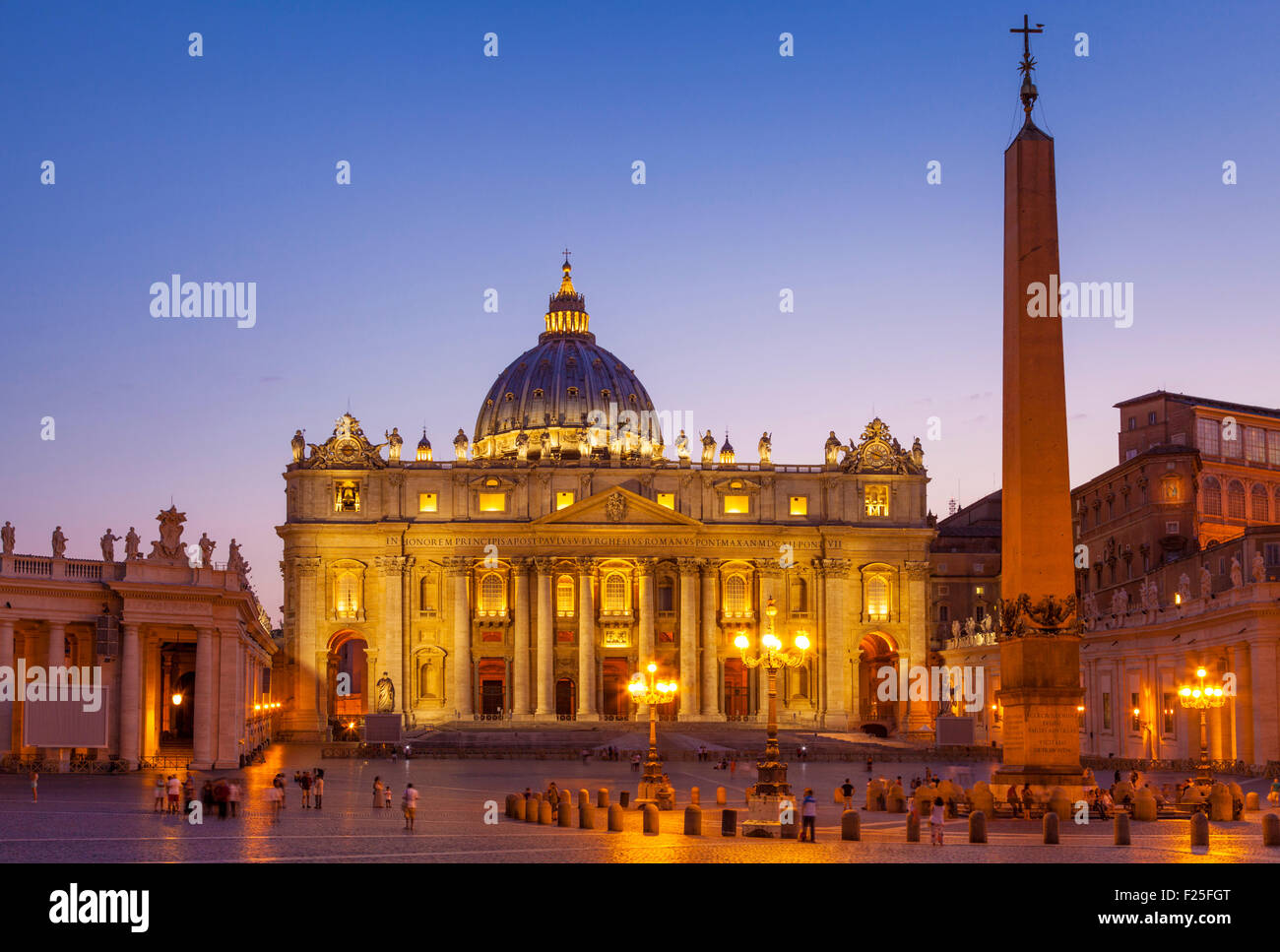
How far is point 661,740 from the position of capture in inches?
3469

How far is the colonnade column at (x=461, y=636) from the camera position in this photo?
348 ft

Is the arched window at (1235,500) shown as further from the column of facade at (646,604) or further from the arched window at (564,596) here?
the arched window at (564,596)

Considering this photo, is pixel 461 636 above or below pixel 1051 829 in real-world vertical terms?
above

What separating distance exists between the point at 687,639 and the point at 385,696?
63.5ft

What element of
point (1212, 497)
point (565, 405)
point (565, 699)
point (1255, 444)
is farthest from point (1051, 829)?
point (565, 405)

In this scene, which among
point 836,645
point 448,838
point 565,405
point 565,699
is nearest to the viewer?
point 448,838

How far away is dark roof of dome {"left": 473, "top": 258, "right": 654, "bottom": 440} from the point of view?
457 ft

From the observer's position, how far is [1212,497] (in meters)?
83.8

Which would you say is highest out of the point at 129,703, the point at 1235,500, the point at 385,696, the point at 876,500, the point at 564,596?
the point at 876,500

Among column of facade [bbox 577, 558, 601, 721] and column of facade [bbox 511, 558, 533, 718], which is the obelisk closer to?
column of facade [bbox 577, 558, 601, 721]

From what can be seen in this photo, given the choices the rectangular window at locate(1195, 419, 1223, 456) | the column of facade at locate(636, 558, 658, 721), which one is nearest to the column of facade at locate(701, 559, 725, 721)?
the column of facade at locate(636, 558, 658, 721)

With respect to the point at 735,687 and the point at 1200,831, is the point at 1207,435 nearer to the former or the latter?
the point at 735,687
